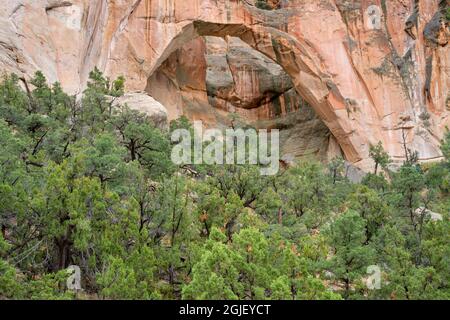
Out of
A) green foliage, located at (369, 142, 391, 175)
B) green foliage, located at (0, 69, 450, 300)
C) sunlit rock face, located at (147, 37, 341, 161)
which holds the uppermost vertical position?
sunlit rock face, located at (147, 37, 341, 161)

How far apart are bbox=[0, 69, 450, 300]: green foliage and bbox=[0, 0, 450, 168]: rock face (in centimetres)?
836

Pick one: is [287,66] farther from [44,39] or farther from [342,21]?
[44,39]

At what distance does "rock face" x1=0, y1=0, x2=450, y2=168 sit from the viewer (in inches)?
927

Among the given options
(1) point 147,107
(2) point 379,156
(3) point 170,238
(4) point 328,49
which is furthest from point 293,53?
(3) point 170,238

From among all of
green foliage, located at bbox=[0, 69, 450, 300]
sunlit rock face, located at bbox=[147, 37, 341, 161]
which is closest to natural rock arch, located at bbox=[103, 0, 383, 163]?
sunlit rock face, located at bbox=[147, 37, 341, 161]

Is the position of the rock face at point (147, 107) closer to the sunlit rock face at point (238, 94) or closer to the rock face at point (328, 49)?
the rock face at point (328, 49)

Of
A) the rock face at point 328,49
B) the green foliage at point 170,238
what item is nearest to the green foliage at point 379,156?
the rock face at point 328,49

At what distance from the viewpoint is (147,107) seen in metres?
21.7

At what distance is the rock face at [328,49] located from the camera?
77.3 ft

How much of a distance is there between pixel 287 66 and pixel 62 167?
55.5ft

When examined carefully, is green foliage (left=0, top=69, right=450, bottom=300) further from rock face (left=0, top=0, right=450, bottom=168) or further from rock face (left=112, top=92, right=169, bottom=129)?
rock face (left=0, top=0, right=450, bottom=168)

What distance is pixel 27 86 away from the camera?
1911cm

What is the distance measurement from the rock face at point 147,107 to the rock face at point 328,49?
113 cm
